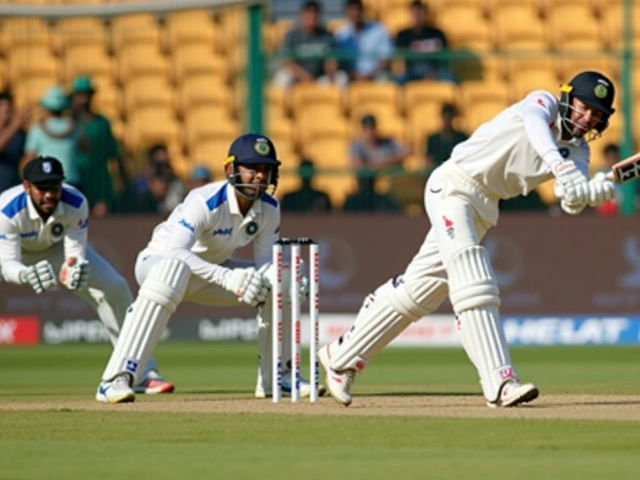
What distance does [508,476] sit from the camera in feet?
17.1

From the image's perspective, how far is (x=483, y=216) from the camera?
772cm

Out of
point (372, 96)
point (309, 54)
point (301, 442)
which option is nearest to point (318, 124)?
point (372, 96)

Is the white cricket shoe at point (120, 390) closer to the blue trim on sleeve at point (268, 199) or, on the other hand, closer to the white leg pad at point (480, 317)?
the blue trim on sleeve at point (268, 199)

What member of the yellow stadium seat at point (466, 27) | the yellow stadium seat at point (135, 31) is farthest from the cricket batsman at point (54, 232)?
the yellow stadium seat at point (466, 27)

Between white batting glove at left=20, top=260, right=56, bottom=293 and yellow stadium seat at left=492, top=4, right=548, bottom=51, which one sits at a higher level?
yellow stadium seat at left=492, top=4, right=548, bottom=51

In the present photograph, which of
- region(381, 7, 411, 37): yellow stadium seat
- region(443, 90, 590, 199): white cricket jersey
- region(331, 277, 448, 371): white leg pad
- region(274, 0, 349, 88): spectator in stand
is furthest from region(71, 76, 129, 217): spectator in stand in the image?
region(443, 90, 590, 199): white cricket jersey

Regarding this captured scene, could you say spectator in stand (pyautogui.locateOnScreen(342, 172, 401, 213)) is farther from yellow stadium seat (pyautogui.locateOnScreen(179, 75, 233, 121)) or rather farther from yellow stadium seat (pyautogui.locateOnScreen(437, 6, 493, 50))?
yellow stadium seat (pyautogui.locateOnScreen(437, 6, 493, 50))

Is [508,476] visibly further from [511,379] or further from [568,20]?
[568,20]

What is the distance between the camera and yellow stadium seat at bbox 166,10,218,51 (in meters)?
15.5

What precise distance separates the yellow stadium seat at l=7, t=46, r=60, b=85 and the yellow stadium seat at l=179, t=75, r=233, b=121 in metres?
1.26

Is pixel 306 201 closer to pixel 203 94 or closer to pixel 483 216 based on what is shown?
pixel 203 94

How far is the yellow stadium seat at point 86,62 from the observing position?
15500mm

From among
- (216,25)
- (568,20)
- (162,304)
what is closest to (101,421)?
(162,304)

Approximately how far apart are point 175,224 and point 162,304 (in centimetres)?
52
